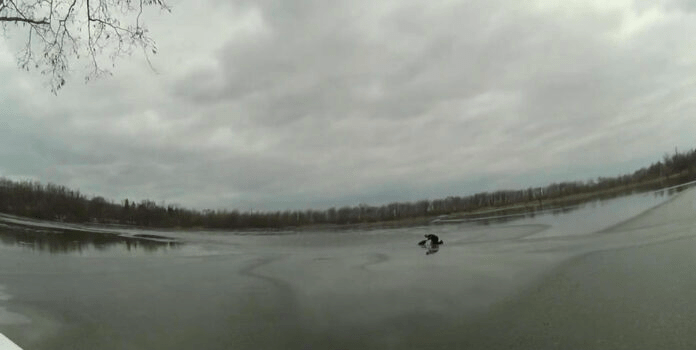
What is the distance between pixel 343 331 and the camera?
24.6ft

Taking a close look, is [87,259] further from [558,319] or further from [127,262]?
[558,319]

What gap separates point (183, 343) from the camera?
23.2ft

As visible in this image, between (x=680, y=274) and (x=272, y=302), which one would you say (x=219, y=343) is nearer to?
(x=272, y=302)

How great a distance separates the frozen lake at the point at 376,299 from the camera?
7.03 meters

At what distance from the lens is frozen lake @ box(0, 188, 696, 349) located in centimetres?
703

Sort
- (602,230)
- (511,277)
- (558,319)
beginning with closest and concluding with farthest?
(558,319) < (511,277) < (602,230)

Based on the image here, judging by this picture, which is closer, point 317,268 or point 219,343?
point 219,343

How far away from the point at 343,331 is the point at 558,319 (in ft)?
12.0

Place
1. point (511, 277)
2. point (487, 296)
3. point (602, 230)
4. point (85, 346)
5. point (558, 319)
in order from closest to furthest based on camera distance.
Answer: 1. point (85, 346)
2. point (558, 319)
3. point (487, 296)
4. point (511, 277)
5. point (602, 230)

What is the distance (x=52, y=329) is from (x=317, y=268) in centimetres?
739

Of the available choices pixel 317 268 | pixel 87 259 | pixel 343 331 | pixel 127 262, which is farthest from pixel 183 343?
pixel 87 259

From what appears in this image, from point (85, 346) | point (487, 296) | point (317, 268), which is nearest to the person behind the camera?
point (85, 346)

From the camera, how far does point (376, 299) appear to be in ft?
30.7

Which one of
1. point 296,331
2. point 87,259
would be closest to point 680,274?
point 296,331
